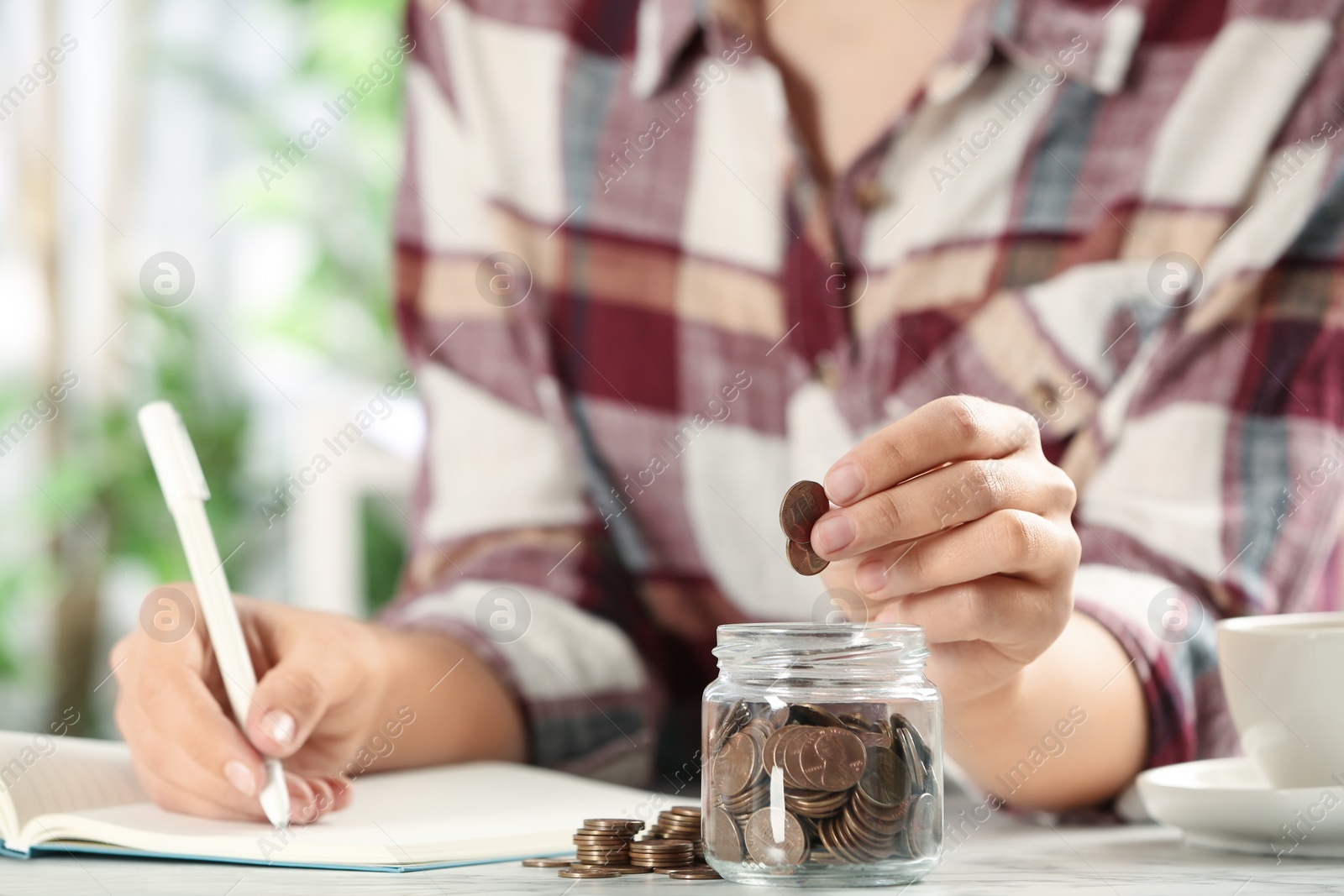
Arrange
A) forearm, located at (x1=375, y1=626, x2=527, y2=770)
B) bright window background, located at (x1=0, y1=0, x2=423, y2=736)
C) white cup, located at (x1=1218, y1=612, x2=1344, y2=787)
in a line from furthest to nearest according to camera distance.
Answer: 1. bright window background, located at (x1=0, y1=0, x2=423, y2=736)
2. forearm, located at (x1=375, y1=626, x2=527, y2=770)
3. white cup, located at (x1=1218, y1=612, x2=1344, y2=787)

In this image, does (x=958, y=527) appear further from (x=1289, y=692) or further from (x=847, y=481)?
(x=1289, y=692)

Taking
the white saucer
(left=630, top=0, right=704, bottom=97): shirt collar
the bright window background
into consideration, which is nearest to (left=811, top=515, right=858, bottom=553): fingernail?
the white saucer

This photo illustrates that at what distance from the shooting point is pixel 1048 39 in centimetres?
104

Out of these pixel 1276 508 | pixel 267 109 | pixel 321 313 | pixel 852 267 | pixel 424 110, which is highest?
pixel 267 109

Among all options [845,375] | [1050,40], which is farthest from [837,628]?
[1050,40]

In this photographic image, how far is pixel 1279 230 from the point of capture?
36.7 inches

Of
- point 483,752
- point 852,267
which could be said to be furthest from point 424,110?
point 483,752

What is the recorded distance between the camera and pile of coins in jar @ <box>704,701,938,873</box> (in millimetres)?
515

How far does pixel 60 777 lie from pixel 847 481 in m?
0.50

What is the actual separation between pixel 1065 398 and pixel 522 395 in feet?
1.67

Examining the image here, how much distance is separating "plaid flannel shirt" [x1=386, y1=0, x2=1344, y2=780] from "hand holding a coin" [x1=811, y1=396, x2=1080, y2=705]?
0.71 ft

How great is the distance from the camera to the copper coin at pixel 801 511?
1.90ft

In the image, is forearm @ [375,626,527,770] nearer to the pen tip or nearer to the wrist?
the pen tip

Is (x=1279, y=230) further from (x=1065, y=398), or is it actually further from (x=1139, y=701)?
(x=1139, y=701)
